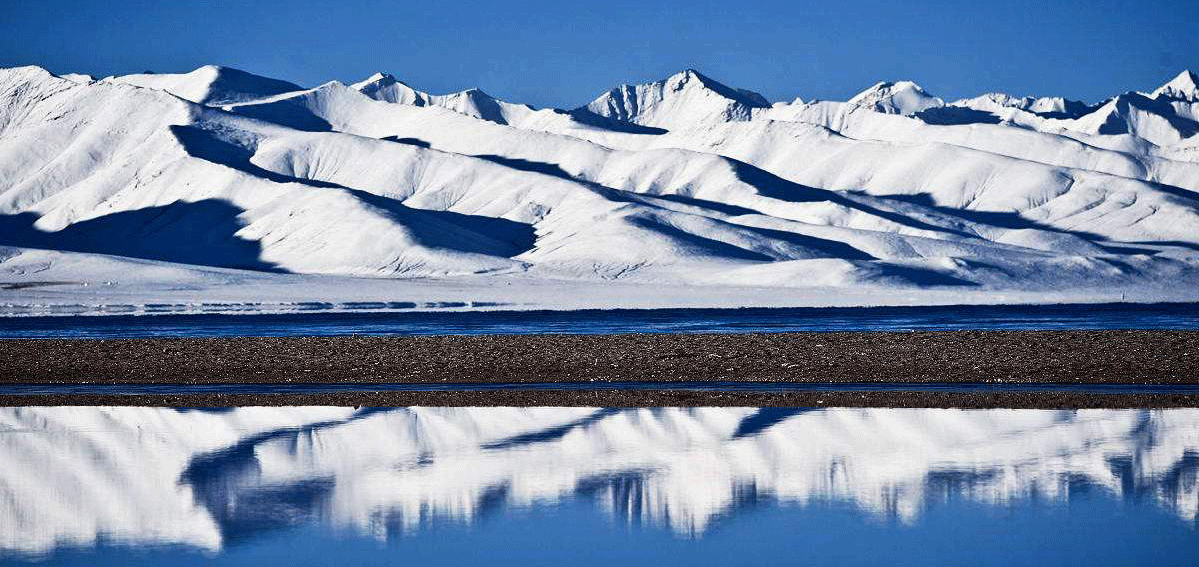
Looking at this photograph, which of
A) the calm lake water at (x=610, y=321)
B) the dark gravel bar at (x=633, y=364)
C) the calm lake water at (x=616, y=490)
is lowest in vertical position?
the calm lake water at (x=616, y=490)

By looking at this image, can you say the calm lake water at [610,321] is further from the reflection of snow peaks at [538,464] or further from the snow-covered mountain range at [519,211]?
the reflection of snow peaks at [538,464]

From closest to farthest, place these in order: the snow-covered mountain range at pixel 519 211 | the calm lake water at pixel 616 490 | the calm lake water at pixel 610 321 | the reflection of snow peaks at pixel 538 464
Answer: the calm lake water at pixel 616 490 < the reflection of snow peaks at pixel 538 464 < the calm lake water at pixel 610 321 < the snow-covered mountain range at pixel 519 211

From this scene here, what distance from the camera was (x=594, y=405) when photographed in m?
24.2

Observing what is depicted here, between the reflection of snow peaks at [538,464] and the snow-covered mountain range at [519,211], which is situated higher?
the snow-covered mountain range at [519,211]

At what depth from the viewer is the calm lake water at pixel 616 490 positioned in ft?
43.7

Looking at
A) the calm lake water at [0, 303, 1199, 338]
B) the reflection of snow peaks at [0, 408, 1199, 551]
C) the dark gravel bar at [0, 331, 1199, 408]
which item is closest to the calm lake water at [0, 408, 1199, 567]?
the reflection of snow peaks at [0, 408, 1199, 551]

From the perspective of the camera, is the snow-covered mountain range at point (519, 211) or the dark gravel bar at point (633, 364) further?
the snow-covered mountain range at point (519, 211)

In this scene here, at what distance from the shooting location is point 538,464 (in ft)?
57.9

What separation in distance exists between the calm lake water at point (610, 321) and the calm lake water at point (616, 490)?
25.2 metres

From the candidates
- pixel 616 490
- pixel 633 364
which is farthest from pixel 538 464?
pixel 633 364

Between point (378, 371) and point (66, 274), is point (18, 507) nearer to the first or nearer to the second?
point (378, 371)

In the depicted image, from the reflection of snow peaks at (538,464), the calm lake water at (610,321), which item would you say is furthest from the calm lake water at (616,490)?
the calm lake water at (610,321)

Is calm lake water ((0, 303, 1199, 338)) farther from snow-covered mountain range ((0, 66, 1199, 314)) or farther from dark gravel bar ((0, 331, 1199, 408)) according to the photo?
snow-covered mountain range ((0, 66, 1199, 314))

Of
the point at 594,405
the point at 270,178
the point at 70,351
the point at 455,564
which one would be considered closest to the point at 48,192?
the point at 270,178
